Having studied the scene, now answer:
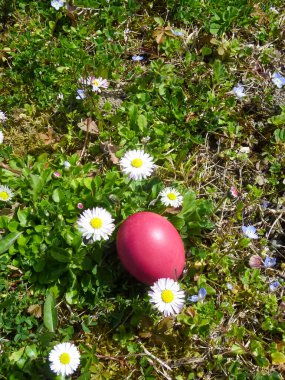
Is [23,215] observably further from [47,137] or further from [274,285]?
[274,285]

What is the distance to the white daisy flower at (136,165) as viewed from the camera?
8.06ft

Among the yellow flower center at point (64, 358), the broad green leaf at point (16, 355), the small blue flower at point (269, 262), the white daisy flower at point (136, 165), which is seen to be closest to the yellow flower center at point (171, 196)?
the white daisy flower at point (136, 165)

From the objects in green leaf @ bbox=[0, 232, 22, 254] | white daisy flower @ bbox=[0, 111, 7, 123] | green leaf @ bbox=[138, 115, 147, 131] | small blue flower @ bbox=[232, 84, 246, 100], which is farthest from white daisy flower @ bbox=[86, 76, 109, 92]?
green leaf @ bbox=[0, 232, 22, 254]

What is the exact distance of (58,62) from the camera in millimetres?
3018

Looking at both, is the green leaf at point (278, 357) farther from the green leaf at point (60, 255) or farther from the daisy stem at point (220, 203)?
the green leaf at point (60, 255)

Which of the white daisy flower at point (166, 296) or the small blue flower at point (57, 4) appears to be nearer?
the white daisy flower at point (166, 296)

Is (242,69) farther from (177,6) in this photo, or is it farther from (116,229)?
(116,229)

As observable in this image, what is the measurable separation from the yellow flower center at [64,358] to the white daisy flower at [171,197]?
83 centimetres

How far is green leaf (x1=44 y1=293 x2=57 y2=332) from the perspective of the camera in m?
2.27

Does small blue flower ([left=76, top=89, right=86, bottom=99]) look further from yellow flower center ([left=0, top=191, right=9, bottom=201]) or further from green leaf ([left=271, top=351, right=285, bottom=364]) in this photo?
green leaf ([left=271, top=351, right=285, bottom=364])

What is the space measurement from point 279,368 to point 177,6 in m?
2.27

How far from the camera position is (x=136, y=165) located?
97.5 inches

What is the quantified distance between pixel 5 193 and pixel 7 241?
24cm

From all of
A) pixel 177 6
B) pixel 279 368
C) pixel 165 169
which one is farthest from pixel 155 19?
pixel 279 368
